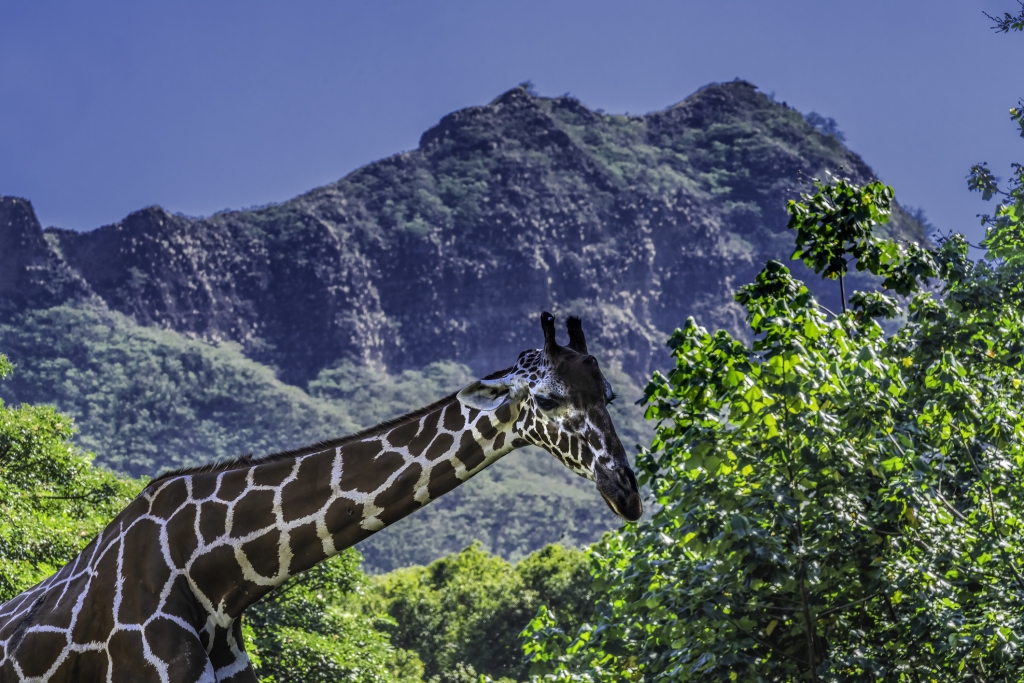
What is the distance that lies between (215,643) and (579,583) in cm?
4212

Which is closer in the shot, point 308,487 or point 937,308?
point 308,487

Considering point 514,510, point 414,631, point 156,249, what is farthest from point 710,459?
point 156,249

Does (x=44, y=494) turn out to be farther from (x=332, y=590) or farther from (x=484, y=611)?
(x=484, y=611)

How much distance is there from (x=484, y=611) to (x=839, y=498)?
1656 inches

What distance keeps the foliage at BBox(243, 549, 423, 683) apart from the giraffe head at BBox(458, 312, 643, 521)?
773 inches

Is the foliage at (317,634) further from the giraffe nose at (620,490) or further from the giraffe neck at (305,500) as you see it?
→ the giraffe nose at (620,490)

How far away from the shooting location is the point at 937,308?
10.9 meters

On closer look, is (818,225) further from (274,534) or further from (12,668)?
(12,668)

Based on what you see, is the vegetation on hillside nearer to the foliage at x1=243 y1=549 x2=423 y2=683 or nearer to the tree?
the foliage at x1=243 y1=549 x2=423 y2=683

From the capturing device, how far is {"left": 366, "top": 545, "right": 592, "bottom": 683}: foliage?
47.7 m

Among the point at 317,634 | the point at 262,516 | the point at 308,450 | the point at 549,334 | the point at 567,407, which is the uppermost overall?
the point at 317,634

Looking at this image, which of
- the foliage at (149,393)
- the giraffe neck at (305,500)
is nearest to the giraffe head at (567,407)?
the giraffe neck at (305,500)

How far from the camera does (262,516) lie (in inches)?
259

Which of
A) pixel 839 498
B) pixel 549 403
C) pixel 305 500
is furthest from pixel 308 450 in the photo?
pixel 839 498
